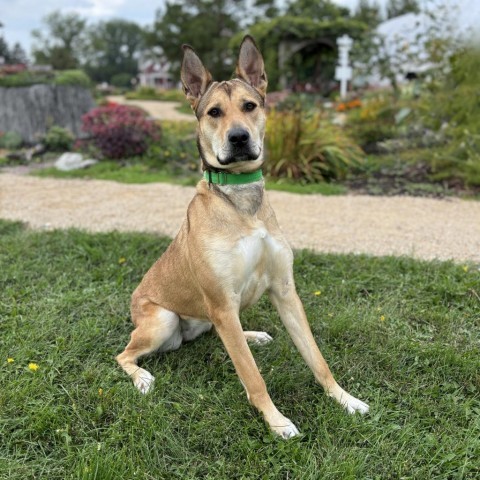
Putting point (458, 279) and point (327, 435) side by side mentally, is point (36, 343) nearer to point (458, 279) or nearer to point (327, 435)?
point (327, 435)

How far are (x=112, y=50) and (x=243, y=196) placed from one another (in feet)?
293

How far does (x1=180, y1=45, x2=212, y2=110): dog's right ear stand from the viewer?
Answer: 2.84 m

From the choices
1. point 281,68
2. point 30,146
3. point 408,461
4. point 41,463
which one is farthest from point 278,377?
point 281,68

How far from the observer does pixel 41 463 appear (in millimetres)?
2338

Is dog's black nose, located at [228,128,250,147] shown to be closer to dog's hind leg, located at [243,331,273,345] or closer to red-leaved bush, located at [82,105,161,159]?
dog's hind leg, located at [243,331,273,345]

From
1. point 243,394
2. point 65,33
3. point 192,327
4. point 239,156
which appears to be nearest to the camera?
point 239,156

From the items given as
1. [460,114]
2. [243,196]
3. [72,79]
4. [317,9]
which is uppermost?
[317,9]

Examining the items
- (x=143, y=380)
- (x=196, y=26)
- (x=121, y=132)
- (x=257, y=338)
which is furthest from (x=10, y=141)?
(x=196, y=26)

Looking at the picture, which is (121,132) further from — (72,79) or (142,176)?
(72,79)

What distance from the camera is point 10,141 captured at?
39.9 feet

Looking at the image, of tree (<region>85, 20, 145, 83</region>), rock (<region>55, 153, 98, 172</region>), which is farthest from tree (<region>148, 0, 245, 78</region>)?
tree (<region>85, 20, 145, 83</region>)

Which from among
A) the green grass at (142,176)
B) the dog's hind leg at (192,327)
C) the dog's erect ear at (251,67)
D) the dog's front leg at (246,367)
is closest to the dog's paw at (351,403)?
the dog's front leg at (246,367)

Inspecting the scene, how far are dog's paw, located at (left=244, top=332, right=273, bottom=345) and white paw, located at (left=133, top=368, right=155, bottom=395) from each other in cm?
78

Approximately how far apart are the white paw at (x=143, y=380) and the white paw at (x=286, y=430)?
0.81 m
